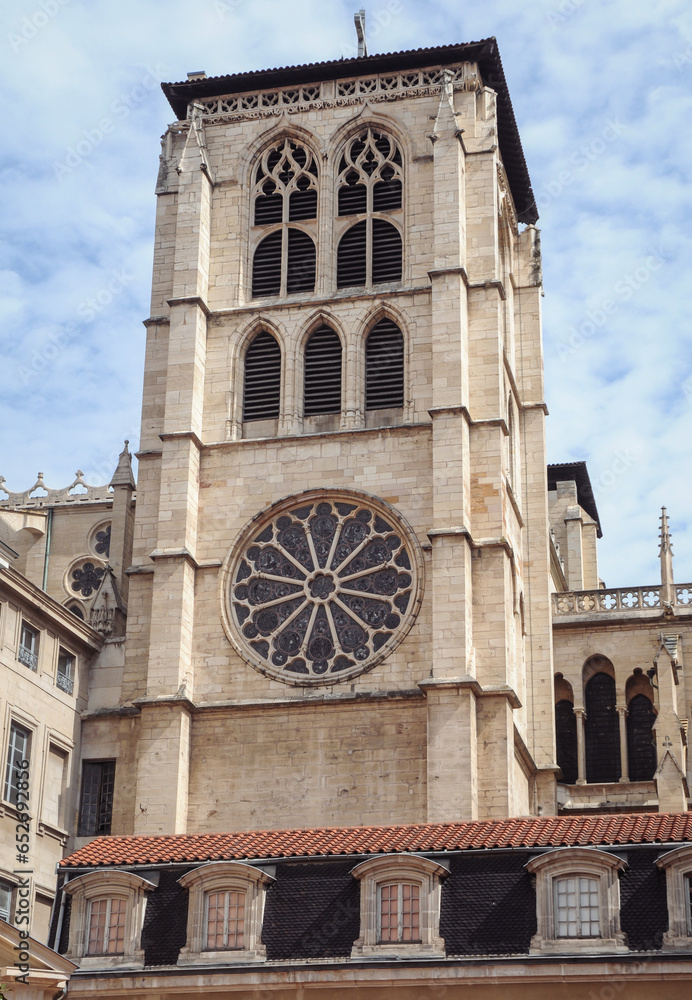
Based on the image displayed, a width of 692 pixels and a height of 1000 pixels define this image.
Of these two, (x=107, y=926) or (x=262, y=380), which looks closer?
(x=107, y=926)

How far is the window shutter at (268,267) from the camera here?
35875mm

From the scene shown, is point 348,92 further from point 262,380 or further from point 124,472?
point 124,472

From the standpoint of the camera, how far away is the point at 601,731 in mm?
36250

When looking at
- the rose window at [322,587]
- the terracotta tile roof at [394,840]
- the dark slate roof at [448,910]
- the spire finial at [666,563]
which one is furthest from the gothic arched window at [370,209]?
the dark slate roof at [448,910]

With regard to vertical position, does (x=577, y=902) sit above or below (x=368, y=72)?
below

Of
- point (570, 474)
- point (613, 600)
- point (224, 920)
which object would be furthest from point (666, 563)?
point (224, 920)

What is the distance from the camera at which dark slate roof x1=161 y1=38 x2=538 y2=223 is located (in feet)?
119

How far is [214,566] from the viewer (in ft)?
109

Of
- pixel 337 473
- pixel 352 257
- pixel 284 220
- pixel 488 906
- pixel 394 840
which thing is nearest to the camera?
pixel 488 906

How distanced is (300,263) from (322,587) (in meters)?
7.45

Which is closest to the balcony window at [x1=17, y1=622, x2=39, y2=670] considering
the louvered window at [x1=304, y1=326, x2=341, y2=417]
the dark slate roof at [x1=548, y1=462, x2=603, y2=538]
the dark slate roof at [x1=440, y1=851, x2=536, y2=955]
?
the louvered window at [x1=304, y1=326, x2=341, y2=417]

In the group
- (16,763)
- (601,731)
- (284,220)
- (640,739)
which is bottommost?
(16,763)

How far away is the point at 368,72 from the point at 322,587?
38.4 ft

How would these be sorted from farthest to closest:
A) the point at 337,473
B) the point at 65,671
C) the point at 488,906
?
the point at 337,473 < the point at 65,671 < the point at 488,906
